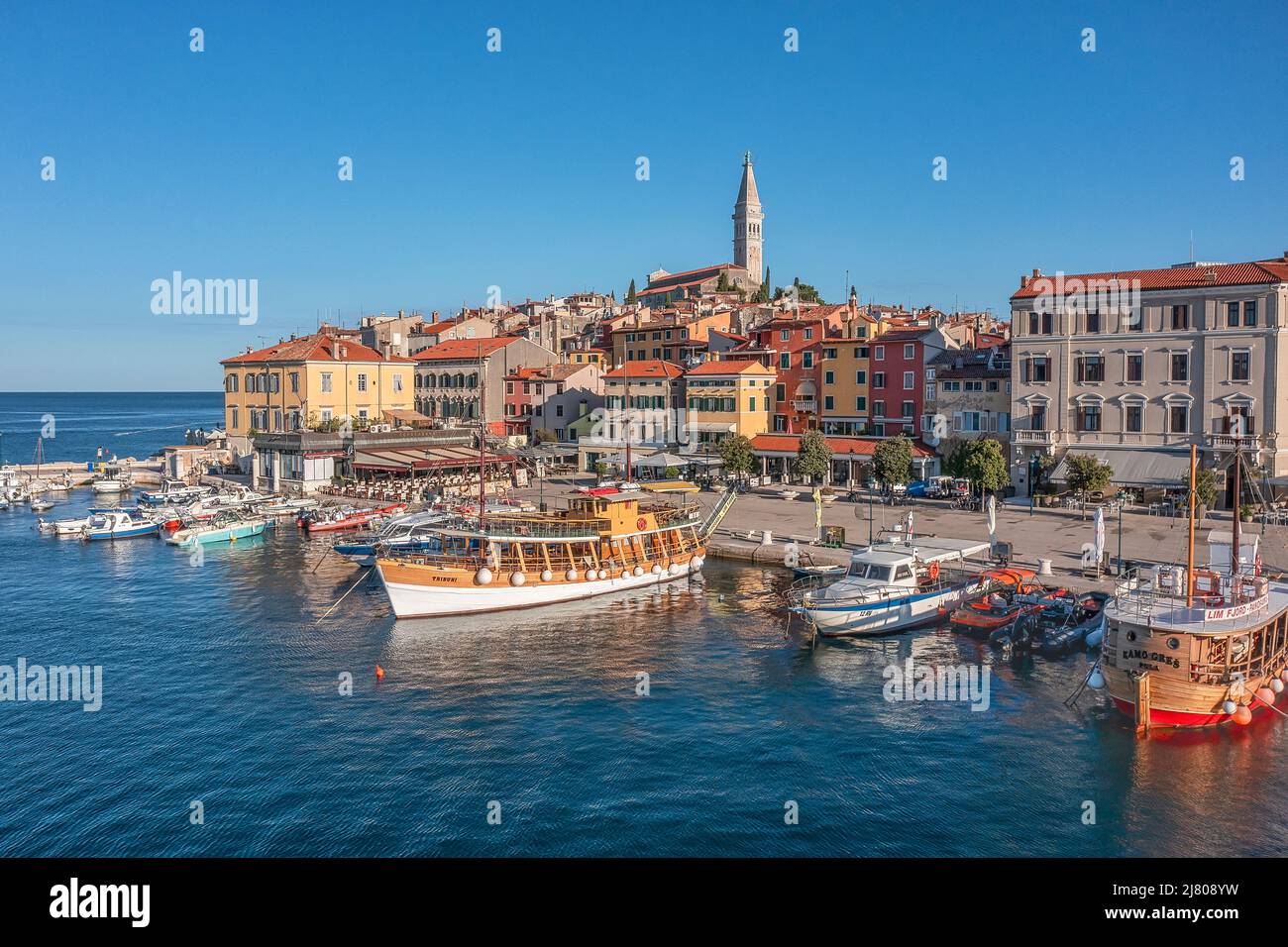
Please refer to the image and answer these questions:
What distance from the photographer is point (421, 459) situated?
70625 mm

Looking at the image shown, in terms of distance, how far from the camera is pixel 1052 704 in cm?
2655

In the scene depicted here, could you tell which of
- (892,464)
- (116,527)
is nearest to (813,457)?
(892,464)

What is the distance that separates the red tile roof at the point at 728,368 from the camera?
71000 millimetres

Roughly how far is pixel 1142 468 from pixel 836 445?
18991mm

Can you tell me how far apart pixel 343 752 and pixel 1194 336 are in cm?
4723

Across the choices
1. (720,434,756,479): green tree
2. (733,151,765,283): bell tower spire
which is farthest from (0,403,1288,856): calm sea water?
(733,151,765,283): bell tower spire

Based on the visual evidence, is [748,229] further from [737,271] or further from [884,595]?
[884,595]

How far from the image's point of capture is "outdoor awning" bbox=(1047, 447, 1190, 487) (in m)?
50.1

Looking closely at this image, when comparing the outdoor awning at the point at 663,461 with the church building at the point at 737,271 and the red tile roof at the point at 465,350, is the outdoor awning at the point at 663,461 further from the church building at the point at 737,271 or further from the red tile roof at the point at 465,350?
the church building at the point at 737,271

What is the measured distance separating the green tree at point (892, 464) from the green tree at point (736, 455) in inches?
385

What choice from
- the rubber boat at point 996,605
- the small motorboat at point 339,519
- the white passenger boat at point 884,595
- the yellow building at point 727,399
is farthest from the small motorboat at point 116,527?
the rubber boat at point 996,605

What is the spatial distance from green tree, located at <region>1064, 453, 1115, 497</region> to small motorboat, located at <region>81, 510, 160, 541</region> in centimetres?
5240
